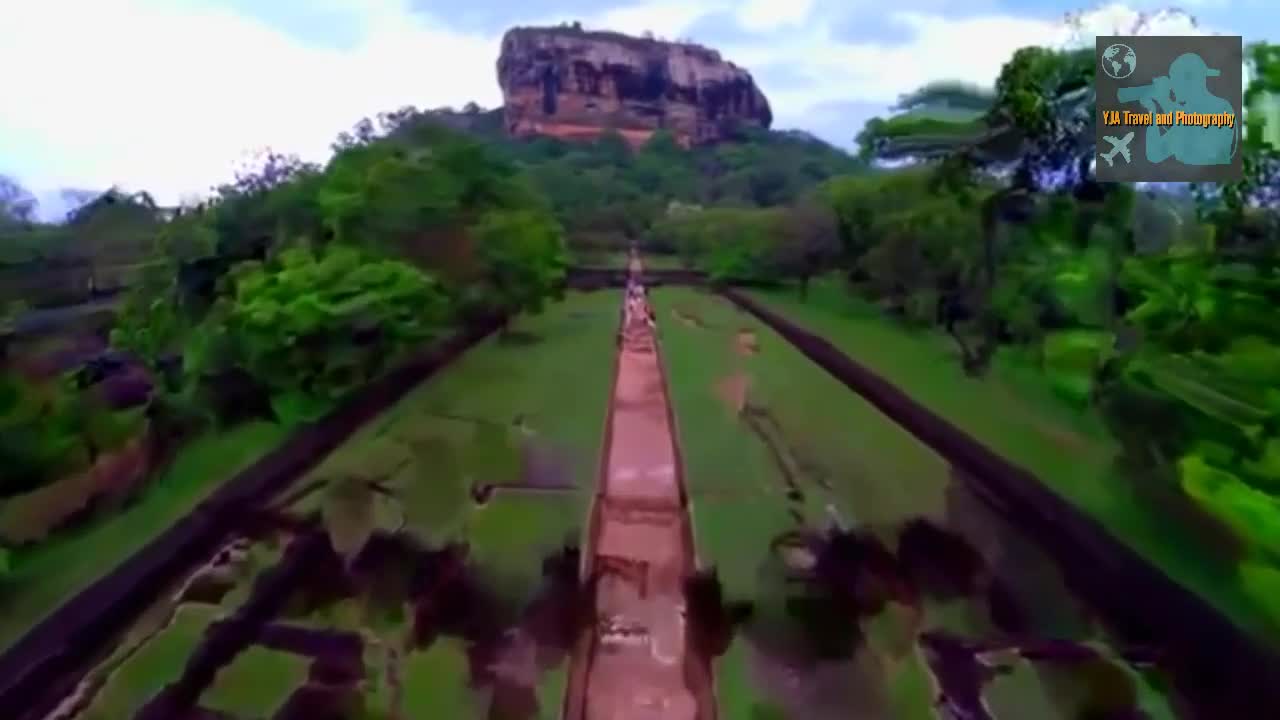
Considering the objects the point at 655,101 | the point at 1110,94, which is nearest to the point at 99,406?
the point at 1110,94

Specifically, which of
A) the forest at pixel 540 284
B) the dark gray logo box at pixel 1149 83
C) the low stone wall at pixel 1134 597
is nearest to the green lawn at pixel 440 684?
the forest at pixel 540 284

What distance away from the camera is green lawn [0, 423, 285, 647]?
21.5ft

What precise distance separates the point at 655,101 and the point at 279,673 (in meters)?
34.8

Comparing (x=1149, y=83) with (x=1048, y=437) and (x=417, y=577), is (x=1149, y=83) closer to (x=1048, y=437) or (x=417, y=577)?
(x=1048, y=437)

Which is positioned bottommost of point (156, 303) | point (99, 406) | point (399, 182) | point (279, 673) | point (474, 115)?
point (279, 673)

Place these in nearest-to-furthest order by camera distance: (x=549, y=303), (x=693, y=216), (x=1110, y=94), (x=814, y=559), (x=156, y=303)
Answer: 1. (x=814, y=559)
2. (x=1110, y=94)
3. (x=156, y=303)
4. (x=549, y=303)
5. (x=693, y=216)

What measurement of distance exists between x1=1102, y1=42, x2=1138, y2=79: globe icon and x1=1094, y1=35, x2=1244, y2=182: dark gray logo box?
0.03 metres

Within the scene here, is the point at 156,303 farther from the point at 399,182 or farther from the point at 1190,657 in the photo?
the point at 1190,657

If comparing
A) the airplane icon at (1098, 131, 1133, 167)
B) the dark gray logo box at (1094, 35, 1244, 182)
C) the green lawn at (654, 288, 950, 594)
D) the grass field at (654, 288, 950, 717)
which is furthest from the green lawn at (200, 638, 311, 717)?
the airplane icon at (1098, 131, 1133, 167)

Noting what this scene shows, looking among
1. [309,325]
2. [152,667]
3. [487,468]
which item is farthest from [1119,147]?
[152,667]

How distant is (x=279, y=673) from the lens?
5.69 metres

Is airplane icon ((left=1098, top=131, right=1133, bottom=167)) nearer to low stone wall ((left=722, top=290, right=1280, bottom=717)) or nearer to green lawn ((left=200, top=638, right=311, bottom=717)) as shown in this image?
low stone wall ((left=722, top=290, right=1280, bottom=717))

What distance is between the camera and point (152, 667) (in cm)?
573

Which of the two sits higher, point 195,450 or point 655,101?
point 655,101
